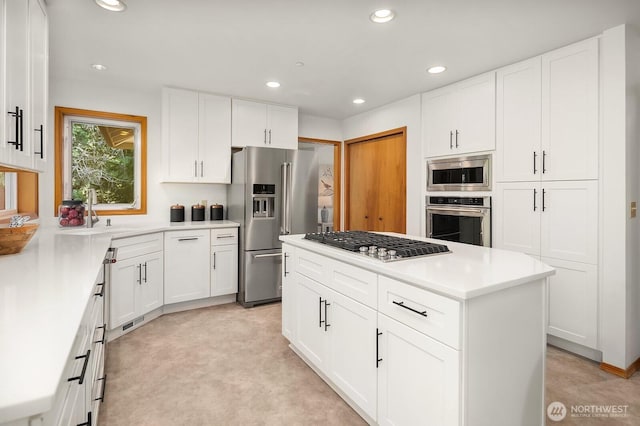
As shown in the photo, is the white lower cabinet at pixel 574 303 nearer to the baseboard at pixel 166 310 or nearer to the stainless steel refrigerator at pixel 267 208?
the stainless steel refrigerator at pixel 267 208

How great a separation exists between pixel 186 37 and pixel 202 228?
6.21 feet

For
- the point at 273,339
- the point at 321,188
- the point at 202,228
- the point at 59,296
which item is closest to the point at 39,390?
the point at 59,296

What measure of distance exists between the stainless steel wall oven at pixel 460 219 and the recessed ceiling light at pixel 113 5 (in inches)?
126

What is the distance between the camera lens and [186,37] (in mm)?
2568

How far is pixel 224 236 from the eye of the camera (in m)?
3.85

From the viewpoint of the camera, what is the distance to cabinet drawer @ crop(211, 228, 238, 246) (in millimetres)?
3798

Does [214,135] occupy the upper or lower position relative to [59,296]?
upper

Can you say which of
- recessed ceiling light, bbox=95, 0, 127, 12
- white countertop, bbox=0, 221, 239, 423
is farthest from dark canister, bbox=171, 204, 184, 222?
recessed ceiling light, bbox=95, 0, 127, 12

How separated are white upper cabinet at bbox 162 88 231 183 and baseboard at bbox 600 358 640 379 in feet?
12.9

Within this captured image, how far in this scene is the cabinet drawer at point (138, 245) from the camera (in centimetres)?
298

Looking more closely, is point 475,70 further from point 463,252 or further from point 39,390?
point 39,390

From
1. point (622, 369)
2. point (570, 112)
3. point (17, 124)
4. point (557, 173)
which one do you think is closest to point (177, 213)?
point (17, 124)

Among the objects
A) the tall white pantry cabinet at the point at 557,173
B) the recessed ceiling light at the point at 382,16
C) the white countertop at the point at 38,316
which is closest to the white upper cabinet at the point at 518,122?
the tall white pantry cabinet at the point at 557,173

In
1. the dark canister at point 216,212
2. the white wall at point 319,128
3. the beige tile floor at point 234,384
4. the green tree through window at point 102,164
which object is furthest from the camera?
the white wall at point 319,128
